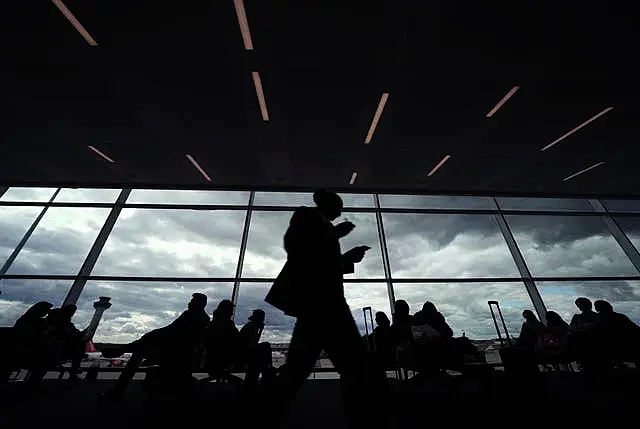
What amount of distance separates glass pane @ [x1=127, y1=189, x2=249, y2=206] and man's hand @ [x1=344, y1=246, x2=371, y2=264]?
5.74 meters

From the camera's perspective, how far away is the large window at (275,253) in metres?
5.05

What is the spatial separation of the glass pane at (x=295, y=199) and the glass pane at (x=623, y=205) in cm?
645

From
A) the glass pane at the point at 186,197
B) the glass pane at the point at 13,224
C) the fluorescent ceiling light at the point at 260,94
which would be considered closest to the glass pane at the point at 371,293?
the glass pane at the point at 186,197

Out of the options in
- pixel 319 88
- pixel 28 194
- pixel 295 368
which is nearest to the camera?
pixel 295 368

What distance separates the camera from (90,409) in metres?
2.08

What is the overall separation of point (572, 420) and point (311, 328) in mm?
1925

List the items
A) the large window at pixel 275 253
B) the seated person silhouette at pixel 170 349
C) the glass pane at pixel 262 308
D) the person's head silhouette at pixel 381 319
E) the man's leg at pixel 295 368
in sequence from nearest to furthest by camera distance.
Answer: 1. the man's leg at pixel 295 368
2. the seated person silhouette at pixel 170 349
3. the person's head silhouette at pixel 381 319
4. the glass pane at pixel 262 308
5. the large window at pixel 275 253

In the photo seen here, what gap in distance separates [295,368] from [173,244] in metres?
5.68

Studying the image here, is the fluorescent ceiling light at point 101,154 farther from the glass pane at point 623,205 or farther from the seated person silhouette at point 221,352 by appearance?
the glass pane at point 623,205

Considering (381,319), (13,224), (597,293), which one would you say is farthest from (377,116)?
(13,224)

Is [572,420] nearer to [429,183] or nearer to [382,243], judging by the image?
[382,243]

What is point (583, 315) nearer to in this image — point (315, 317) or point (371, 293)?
point (371, 293)

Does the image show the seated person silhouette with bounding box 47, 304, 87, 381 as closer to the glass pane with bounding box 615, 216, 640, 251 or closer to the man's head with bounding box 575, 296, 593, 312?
the man's head with bounding box 575, 296, 593, 312

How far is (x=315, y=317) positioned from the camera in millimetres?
1075
